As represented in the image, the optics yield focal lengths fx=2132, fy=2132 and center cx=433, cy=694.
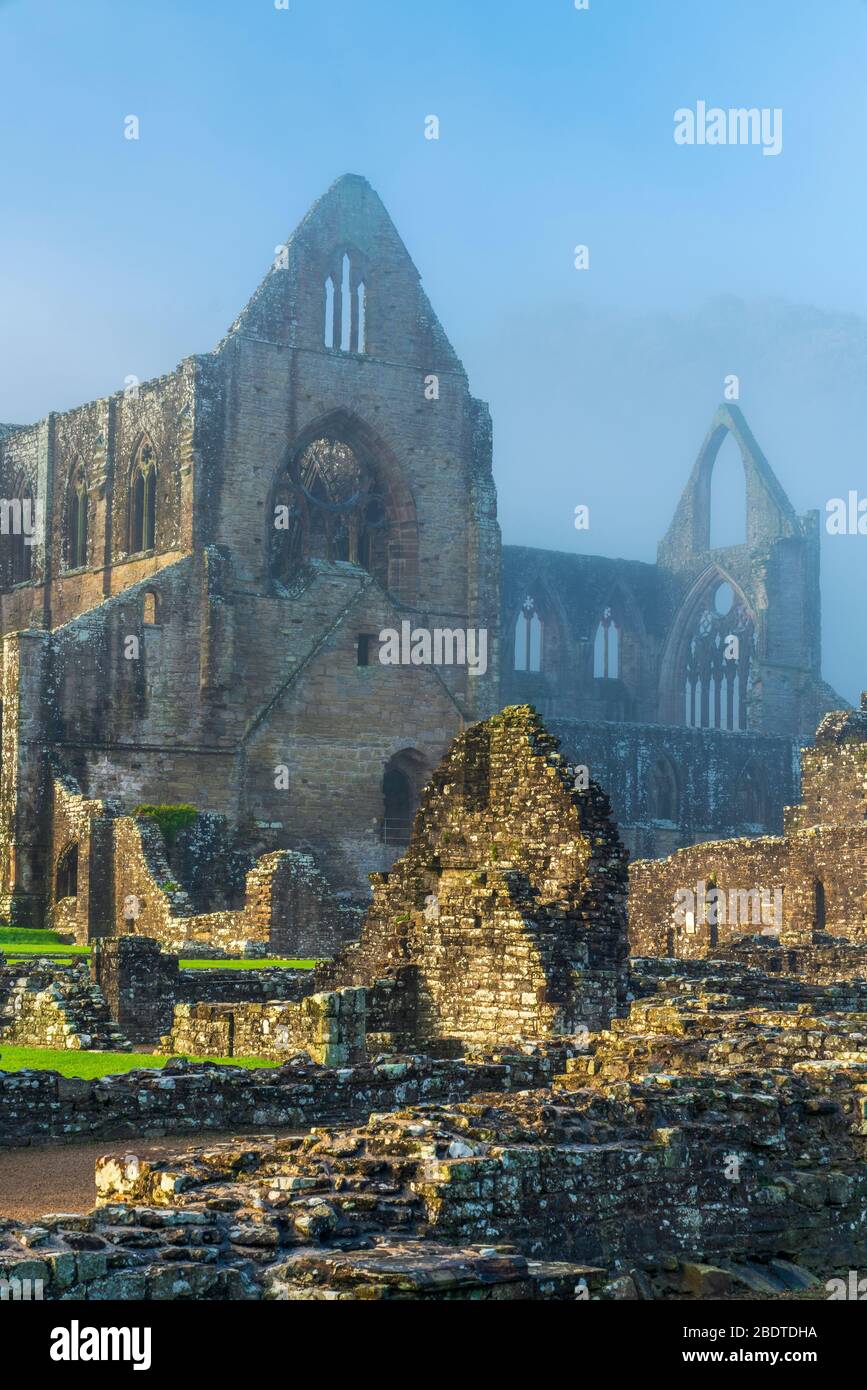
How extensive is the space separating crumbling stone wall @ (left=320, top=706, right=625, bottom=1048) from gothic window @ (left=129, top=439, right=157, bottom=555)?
113 feet

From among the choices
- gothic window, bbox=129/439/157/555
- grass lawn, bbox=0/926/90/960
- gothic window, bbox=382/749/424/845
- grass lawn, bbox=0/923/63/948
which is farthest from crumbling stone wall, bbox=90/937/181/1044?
gothic window, bbox=129/439/157/555

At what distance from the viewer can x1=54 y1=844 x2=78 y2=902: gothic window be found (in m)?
45.6

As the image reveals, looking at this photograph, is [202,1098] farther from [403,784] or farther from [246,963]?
[403,784]

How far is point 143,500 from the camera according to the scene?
2163 inches

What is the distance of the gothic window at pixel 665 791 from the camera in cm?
6041

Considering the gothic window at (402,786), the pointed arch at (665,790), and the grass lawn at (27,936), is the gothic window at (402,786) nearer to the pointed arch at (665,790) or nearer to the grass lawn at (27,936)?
the pointed arch at (665,790)

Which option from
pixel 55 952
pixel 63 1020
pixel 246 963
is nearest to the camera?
pixel 63 1020

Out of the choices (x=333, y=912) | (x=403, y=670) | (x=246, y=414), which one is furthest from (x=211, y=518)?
(x=333, y=912)

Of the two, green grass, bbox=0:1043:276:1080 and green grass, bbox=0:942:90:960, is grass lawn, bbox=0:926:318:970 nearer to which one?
green grass, bbox=0:942:90:960

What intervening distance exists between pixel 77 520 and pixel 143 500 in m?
3.56

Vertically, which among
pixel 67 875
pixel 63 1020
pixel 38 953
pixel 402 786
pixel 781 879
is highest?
pixel 402 786

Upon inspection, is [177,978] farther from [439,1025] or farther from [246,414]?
[246,414]

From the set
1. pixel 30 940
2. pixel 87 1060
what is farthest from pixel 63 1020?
pixel 30 940

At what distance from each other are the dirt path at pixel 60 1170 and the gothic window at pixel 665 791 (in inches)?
1828
